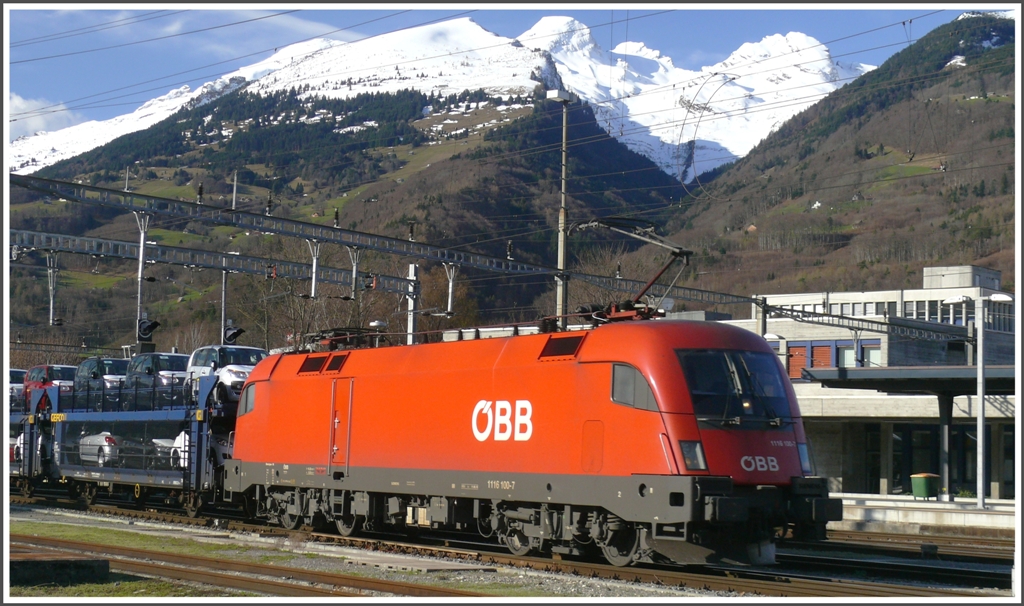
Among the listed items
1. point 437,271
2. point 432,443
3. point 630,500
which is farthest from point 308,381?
point 437,271

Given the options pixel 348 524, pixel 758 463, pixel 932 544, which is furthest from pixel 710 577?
pixel 348 524

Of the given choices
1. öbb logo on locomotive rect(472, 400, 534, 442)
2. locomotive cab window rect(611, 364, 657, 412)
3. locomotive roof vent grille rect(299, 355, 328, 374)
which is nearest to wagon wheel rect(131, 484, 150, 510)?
locomotive roof vent grille rect(299, 355, 328, 374)

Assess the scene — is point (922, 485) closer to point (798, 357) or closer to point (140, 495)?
point (140, 495)

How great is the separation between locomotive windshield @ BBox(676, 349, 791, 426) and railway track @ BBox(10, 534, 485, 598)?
13.8 ft

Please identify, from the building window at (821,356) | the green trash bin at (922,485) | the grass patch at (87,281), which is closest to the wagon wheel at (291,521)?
the green trash bin at (922,485)

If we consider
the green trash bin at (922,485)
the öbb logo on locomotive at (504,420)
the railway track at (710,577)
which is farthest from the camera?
the green trash bin at (922,485)

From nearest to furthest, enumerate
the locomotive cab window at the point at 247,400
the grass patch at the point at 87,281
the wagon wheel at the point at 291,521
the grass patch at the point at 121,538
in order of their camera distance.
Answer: the grass patch at the point at 121,538 → the wagon wheel at the point at 291,521 → the locomotive cab window at the point at 247,400 → the grass patch at the point at 87,281

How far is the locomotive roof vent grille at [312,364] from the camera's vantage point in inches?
840

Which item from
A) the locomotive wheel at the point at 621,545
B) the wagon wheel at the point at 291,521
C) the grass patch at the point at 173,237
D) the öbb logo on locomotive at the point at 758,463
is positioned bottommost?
the wagon wheel at the point at 291,521

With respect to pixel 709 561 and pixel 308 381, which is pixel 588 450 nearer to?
pixel 709 561

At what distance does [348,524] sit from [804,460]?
922 centimetres

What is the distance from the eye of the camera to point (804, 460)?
49.2 feet

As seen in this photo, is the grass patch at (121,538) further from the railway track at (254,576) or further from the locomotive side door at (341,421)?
the locomotive side door at (341,421)

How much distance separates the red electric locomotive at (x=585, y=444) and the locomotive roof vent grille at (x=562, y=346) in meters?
0.02
